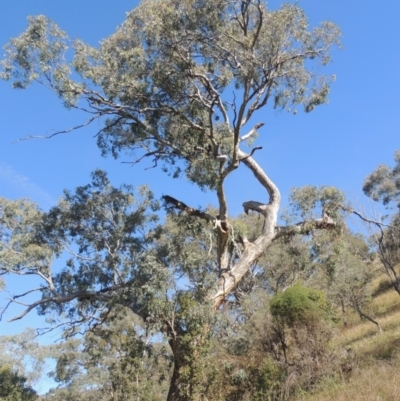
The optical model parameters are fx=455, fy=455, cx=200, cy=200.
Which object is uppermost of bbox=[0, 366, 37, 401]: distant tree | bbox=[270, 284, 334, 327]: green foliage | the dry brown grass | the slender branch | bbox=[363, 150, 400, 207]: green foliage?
bbox=[363, 150, 400, 207]: green foliage

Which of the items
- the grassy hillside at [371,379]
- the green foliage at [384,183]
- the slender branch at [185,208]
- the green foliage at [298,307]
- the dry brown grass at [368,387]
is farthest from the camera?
the green foliage at [384,183]

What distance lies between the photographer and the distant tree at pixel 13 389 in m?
17.0

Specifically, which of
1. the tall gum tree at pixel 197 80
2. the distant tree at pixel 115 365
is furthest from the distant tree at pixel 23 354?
the tall gum tree at pixel 197 80

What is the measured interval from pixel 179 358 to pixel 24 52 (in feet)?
26.8

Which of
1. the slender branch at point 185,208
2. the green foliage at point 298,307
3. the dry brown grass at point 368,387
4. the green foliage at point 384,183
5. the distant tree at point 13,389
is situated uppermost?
the green foliage at point 384,183

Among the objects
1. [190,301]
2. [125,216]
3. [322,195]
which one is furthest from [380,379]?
[125,216]

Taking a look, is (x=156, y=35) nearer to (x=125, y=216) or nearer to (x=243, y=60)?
(x=243, y=60)

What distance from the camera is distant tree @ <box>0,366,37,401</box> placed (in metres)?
17.0

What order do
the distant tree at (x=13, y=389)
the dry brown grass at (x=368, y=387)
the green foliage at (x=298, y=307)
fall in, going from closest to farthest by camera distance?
the dry brown grass at (x=368, y=387), the green foliage at (x=298, y=307), the distant tree at (x=13, y=389)

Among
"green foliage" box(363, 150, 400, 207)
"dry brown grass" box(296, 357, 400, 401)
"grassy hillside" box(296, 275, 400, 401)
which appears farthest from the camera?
"green foliage" box(363, 150, 400, 207)

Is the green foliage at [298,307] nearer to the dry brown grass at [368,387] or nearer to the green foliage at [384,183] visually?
the dry brown grass at [368,387]

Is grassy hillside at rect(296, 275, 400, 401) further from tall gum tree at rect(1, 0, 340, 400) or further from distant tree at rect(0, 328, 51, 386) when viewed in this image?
distant tree at rect(0, 328, 51, 386)

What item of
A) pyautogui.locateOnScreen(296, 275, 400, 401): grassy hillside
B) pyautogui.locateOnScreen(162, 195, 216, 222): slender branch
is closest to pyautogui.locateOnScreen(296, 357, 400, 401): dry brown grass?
pyautogui.locateOnScreen(296, 275, 400, 401): grassy hillside

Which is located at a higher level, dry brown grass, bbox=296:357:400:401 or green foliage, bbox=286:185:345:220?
green foliage, bbox=286:185:345:220
